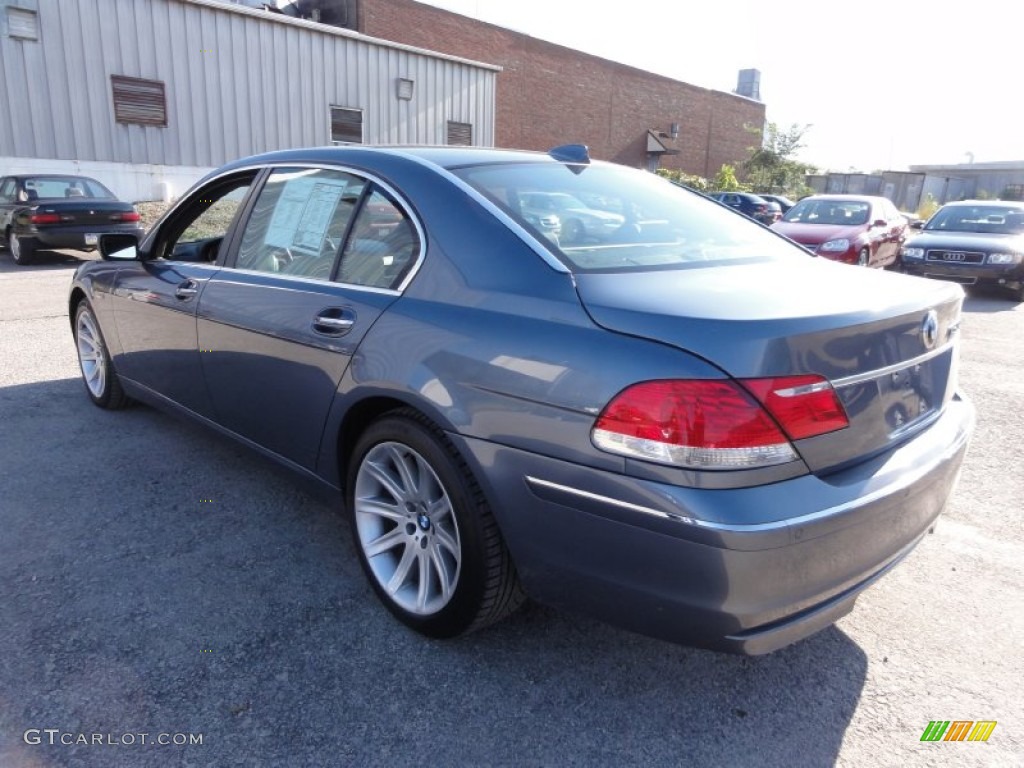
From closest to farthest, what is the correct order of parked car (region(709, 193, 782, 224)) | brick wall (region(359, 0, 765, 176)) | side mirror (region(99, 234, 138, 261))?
side mirror (region(99, 234, 138, 261)), parked car (region(709, 193, 782, 224)), brick wall (region(359, 0, 765, 176))

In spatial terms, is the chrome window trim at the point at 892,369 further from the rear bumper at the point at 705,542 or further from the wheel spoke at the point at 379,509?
the wheel spoke at the point at 379,509

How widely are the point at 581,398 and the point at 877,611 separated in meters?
1.62

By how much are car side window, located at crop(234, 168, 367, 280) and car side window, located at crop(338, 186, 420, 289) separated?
3.3 inches

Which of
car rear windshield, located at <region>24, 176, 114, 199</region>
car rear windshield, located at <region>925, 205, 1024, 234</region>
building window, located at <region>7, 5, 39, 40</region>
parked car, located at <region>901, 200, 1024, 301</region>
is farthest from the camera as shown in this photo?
building window, located at <region>7, 5, 39, 40</region>

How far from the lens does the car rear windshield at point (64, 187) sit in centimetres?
1197

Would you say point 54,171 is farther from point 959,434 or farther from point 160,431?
point 959,434

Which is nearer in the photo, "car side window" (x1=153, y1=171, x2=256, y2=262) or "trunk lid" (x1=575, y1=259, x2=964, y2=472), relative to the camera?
"trunk lid" (x1=575, y1=259, x2=964, y2=472)

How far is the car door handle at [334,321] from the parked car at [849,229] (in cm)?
907

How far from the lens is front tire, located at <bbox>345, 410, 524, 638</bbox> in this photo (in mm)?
2252

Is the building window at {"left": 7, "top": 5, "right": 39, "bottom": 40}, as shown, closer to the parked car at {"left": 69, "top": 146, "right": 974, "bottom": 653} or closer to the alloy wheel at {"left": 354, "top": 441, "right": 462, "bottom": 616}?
the parked car at {"left": 69, "top": 146, "right": 974, "bottom": 653}

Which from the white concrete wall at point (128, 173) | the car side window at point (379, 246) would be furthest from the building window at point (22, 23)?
the car side window at point (379, 246)

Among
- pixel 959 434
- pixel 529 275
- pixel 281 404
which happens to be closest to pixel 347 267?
pixel 281 404

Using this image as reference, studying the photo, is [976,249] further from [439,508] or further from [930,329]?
[439,508]

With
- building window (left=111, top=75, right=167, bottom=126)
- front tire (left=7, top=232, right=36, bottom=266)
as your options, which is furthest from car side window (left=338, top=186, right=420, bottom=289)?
building window (left=111, top=75, right=167, bottom=126)
